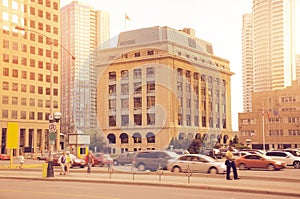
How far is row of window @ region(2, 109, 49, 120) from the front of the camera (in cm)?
10206

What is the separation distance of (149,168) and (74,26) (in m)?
142

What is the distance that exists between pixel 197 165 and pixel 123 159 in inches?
439

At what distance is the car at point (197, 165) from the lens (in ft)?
105

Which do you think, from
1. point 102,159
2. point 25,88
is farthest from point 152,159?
point 25,88

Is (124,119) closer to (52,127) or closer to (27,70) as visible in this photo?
(52,127)

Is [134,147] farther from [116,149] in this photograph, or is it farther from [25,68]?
[25,68]

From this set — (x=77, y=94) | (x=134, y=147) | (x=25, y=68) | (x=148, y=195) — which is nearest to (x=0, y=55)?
(x=25, y=68)

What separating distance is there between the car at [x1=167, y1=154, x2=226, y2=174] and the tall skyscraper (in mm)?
105168

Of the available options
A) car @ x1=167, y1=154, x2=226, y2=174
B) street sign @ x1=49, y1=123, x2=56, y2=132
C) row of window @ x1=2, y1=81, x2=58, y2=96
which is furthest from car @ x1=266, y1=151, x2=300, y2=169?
row of window @ x1=2, y1=81, x2=58, y2=96

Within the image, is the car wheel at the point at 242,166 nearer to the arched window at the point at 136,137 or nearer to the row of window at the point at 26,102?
the arched window at the point at 136,137

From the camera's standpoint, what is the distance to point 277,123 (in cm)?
12400

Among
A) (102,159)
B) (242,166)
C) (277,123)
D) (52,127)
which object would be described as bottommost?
(242,166)

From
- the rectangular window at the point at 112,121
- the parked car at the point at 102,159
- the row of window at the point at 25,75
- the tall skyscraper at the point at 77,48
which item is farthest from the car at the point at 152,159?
the tall skyscraper at the point at 77,48

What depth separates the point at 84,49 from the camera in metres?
167
